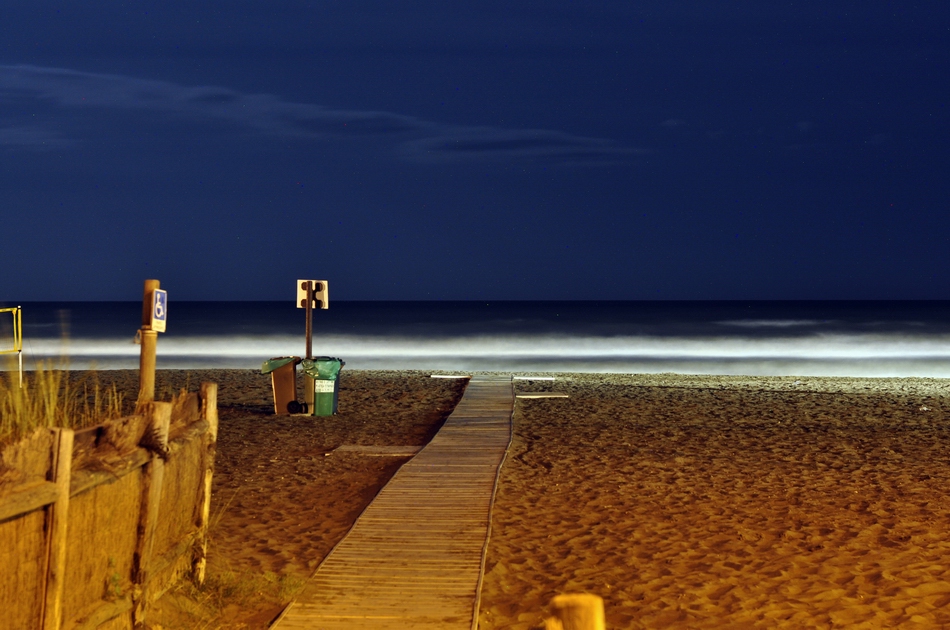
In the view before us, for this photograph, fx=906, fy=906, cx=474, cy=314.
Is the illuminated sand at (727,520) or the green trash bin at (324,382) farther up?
the green trash bin at (324,382)

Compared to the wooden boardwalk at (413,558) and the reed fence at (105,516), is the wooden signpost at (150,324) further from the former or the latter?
the wooden boardwalk at (413,558)

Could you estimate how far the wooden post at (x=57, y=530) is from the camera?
3.21m

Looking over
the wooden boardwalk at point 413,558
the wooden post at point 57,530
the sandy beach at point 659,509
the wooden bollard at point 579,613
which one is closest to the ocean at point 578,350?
the sandy beach at point 659,509

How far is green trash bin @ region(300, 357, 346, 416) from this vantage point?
12.6 metres

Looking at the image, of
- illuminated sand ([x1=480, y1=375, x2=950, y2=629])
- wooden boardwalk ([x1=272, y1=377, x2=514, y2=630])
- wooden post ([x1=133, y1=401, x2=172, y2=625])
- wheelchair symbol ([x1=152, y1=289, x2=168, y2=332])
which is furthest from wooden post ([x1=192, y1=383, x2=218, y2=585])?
illuminated sand ([x1=480, y1=375, x2=950, y2=629])

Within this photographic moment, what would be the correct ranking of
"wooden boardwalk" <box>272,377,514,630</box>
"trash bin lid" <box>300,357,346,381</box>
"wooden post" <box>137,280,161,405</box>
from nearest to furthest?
"wooden boardwalk" <box>272,377,514,630</box> < "wooden post" <box>137,280,161,405</box> < "trash bin lid" <box>300,357,346,381</box>

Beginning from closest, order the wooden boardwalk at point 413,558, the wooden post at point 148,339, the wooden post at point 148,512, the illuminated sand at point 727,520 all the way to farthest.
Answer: the wooden post at point 148,512, the wooden boardwalk at point 413,558, the wooden post at point 148,339, the illuminated sand at point 727,520

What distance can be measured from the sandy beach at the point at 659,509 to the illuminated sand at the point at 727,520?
0.06ft

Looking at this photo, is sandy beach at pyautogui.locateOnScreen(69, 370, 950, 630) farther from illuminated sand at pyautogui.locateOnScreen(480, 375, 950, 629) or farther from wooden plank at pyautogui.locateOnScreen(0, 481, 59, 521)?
wooden plank at pyautogui.locateOnScreen(0, 481, 59, 521)

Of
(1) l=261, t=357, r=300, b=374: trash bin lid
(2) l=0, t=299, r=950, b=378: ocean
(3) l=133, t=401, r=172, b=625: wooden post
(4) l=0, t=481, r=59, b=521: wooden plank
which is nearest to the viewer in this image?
(4) l=0, t=481, r=59, b=521: wooden plank

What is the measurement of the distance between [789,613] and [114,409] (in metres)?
3.78

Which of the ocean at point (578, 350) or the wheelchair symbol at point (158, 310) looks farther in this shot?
the ocean at point (578, 350)

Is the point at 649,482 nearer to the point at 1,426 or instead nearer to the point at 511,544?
the point at 511,544

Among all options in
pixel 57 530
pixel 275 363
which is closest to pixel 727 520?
pixel 57 530
